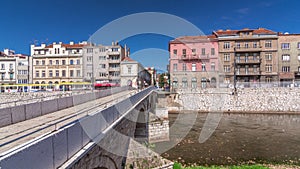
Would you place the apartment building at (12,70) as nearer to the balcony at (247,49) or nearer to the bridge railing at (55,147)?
the balcony at (247,49)

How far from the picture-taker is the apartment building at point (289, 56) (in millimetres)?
42688

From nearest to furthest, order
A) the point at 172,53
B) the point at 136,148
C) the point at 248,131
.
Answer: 1. the point at 136,148
2. the point at 248,131
3. the point at 172,53

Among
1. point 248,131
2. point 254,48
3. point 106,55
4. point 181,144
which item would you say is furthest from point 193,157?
point 106,55

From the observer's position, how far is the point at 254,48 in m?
43.3

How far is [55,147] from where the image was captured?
3.77 m

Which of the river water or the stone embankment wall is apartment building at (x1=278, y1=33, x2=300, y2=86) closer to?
the stone embankment wall

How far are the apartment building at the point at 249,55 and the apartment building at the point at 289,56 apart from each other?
1.36 m

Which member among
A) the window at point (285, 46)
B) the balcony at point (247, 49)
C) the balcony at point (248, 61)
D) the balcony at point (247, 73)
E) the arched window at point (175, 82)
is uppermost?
the window at point (285, 46)

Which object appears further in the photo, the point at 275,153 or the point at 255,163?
the point at 275,153

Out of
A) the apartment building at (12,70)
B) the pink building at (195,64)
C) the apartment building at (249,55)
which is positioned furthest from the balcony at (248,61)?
the apartment building at (12,70)

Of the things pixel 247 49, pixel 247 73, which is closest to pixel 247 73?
pixel 247 73

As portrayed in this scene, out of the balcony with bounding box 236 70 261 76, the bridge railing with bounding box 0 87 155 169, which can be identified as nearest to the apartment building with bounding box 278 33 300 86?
the balcony with bounding box 236 70 261 76

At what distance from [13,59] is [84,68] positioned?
719 inches

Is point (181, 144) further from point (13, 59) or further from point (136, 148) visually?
point (13, 59)
